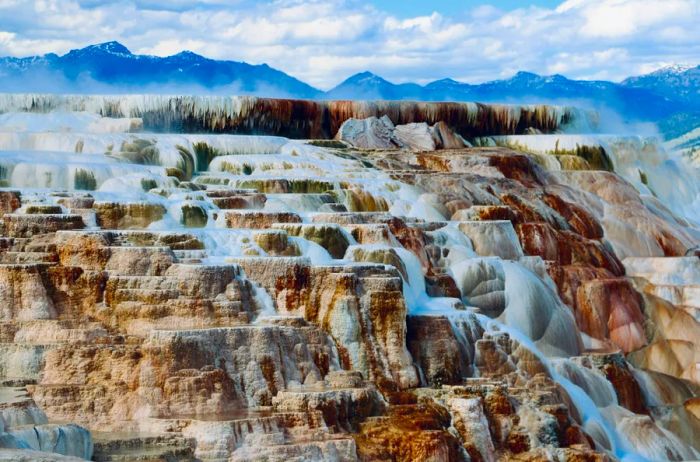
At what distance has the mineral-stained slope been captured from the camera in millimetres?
27484

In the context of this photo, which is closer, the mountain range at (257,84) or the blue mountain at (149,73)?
the mountain range at (257,84)

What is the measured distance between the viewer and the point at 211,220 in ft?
112

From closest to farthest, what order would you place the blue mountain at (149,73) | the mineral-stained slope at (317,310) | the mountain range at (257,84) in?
1. the mineral-stained slope at (317,310)
2. the mountain range at (257,84)
3. the blue mountain at (149,73)

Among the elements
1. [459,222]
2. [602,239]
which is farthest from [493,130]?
[459,222]

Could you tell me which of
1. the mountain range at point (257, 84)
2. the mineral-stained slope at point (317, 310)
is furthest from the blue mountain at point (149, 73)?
the mineral-stained slope at point (317, 310)

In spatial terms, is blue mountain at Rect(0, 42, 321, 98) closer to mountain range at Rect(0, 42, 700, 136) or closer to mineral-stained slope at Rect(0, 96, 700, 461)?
mountain range at Rect(0, 42, 700, 136)

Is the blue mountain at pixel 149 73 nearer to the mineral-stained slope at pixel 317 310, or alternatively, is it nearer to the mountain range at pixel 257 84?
the mountain range at pixel 257 84

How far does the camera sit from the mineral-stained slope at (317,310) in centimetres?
2748

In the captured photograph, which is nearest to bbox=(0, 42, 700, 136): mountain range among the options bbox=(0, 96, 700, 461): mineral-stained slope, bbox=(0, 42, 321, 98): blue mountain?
bbox=(0, 42, 321, 98): blue mountain

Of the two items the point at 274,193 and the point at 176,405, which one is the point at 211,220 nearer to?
the point at 274,193

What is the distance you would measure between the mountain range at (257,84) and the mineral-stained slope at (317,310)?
135ft

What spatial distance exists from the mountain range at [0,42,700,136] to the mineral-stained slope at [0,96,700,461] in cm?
4106

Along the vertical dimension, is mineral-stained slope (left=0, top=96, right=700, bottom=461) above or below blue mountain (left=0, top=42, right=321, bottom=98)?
below

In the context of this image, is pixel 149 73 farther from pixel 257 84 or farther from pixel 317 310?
pixel 317 310
